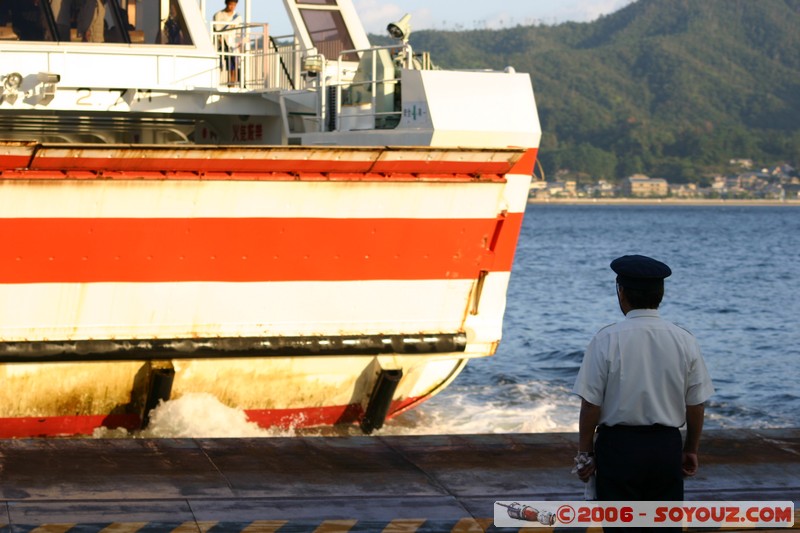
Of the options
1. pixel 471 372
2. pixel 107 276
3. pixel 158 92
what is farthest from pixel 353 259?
pixel 471 372

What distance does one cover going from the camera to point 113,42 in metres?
9.40

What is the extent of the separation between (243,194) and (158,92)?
→ 1.91 meters

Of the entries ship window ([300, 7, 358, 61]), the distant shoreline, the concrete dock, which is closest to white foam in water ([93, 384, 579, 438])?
the concrete dock

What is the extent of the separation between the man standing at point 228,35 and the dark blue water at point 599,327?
10.5 feet

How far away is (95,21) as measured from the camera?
371 inches

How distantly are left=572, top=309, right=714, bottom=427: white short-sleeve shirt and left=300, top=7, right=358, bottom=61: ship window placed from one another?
6566 millimetres

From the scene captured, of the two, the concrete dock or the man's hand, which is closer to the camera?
the man's hand

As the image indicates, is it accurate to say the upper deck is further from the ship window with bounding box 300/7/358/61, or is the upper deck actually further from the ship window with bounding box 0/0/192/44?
the ship window with bounding box 300/7/358/61

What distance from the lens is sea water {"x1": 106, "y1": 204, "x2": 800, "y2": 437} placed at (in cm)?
1298

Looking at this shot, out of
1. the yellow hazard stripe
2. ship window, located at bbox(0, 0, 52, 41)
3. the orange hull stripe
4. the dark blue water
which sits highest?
ship window, located at bbox(0, 0, 52, 41)

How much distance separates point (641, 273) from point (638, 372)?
1.14 ft

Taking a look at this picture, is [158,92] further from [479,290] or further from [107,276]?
[479,290]

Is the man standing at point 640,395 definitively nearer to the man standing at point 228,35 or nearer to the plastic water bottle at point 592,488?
the plastic water bottle at point 592,488

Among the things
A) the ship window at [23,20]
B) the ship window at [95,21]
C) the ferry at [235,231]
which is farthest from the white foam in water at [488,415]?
the ship window at [23,20]
